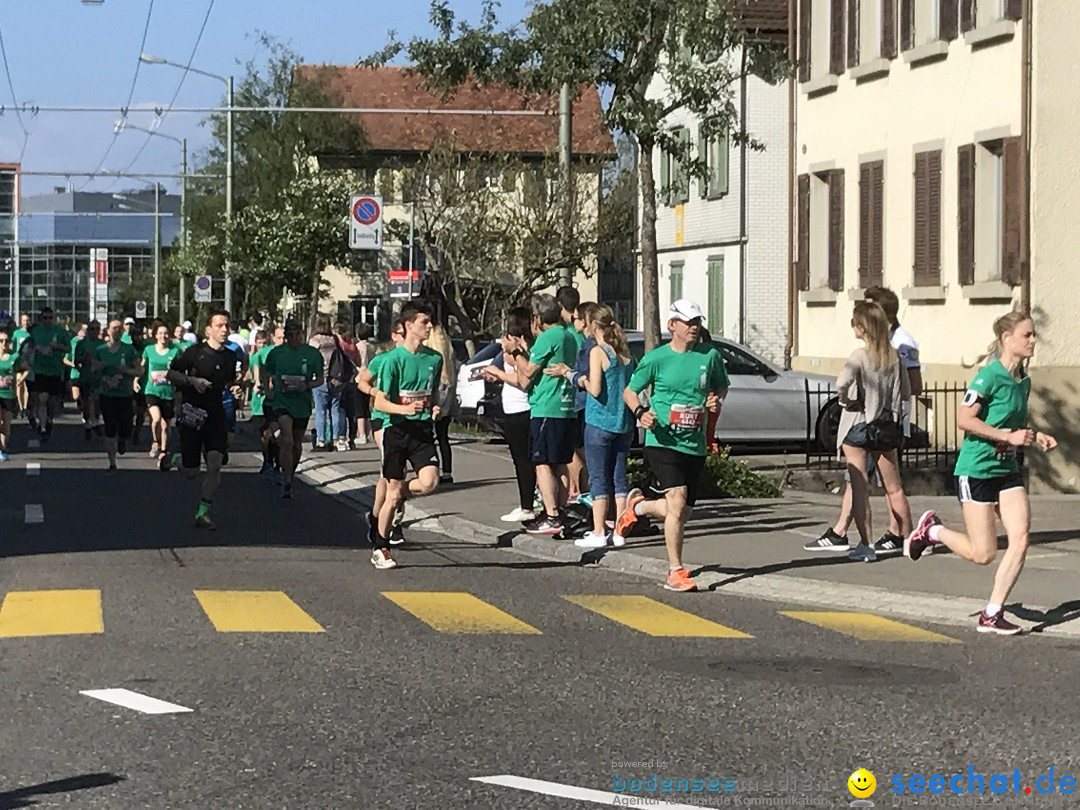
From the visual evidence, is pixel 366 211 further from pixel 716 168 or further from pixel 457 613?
pixel 457 613

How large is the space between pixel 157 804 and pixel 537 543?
989 centimetres

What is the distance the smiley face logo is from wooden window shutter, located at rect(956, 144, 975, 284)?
18229 millimetres

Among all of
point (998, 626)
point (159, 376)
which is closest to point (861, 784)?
point (998, 626)

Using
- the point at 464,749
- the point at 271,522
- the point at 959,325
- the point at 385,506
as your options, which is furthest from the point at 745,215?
the point at 464,749

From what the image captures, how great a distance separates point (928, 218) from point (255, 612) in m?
15.9

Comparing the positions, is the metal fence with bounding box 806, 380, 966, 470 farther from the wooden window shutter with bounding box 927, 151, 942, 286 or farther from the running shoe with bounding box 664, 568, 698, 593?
the running shoe with bounding box 664, 568, 698, 593

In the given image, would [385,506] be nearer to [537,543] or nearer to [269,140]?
[537,543]

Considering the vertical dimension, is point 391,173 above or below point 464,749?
above

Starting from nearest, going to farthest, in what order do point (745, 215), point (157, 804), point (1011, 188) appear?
point (157, 804) < point (1011, 188) < point (745, 215)

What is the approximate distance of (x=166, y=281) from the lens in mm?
94688

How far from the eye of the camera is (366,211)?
98.8 feet

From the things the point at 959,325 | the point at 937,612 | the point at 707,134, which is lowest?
the point at 937,612

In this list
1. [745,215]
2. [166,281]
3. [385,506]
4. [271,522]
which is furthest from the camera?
[166,281]

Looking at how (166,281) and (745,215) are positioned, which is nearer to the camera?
(745,215)
